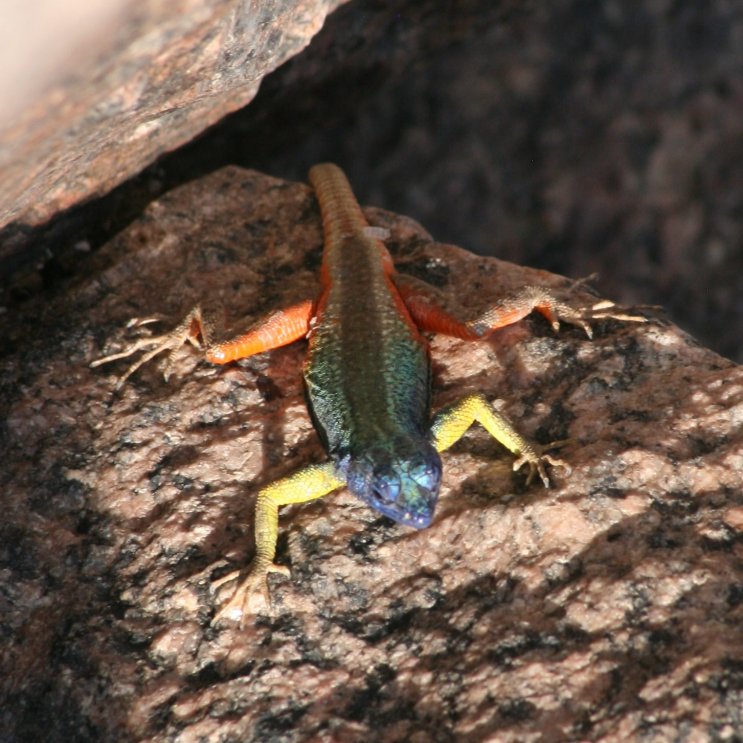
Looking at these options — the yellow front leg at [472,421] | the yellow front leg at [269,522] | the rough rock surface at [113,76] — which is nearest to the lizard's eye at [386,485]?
the yellow front leg at [269,522]

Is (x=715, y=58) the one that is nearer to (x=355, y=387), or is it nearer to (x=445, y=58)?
(x=445, y=58)

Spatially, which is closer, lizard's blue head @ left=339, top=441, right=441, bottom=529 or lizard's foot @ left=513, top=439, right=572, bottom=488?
lizard's blue head @ left=339, top=441, right=441, bottom=529

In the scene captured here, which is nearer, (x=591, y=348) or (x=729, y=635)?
(x=729, y=635)

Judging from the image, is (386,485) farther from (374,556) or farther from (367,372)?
(367,372)

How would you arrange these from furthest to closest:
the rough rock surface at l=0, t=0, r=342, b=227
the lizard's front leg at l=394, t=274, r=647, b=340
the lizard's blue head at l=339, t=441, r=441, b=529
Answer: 1. the lizard's front leg at l=394, t=274, r=647, b=340
2. the lizard's blue head at l=339, t=441, r=441, b=529
3. the rough rock surface at l=0, t=0, r=342, b=227

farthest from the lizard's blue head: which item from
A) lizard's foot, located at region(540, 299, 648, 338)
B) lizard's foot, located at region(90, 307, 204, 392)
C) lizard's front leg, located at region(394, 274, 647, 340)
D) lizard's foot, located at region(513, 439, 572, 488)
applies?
lizard's foot, located at region(90, 307, 204, 392)

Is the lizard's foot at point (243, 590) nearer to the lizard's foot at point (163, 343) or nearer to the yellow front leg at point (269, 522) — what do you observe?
the yellow front leg at point (269, 522)

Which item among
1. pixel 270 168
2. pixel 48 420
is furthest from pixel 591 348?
pixel 270 168

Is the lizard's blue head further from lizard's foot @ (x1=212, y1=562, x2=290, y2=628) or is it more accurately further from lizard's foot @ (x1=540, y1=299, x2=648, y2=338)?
lizard's foot @ (x1=540, y1=299, x2=648, y2=338)
